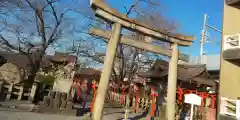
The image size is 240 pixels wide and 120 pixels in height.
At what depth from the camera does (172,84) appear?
8.80m

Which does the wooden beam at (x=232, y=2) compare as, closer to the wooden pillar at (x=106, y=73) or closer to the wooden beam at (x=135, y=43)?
the wooden beam at (x=135, y=43)

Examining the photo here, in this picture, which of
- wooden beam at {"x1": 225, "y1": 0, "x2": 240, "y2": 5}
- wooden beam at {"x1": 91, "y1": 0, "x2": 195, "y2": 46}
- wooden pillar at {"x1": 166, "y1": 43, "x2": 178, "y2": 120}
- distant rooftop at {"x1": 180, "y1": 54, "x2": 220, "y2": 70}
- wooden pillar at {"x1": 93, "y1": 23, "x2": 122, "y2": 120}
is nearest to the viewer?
wooden pillar at {"x1": 93, "y1": 23, "x2": 122, "y2": 120}

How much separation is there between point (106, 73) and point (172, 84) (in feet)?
9.41

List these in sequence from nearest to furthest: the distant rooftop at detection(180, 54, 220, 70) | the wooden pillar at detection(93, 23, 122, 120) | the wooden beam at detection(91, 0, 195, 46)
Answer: the wooden pillar at detection(93, 23, 122, 120), the wooden beam at detection(91, 0, 195, 46), the distant rooftop at detection(180, 54, 220, 70)

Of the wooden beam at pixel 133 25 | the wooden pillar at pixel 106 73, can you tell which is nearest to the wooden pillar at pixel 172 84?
the wooden beam at pixel 133 25

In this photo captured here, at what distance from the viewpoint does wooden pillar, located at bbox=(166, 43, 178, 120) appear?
28.1 ft

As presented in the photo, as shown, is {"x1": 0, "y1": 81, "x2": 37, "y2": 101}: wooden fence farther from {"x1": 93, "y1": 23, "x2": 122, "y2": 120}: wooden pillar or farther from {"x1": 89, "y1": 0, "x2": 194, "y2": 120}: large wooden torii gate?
{"x1": 89, "y1": 0, "x2": 194, "y2": 120}: large wooden torii gate

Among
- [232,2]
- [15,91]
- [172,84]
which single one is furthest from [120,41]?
[15,91]

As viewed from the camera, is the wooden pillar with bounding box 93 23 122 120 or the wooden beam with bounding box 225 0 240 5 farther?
the wooden beam with bounding box 225 0 240 5

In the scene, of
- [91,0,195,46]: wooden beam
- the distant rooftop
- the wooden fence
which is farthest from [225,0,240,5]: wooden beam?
the distant rooftop

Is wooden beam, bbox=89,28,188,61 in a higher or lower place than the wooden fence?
higher

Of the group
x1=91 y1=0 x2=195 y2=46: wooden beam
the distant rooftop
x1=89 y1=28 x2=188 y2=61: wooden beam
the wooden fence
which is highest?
the distant rooftop

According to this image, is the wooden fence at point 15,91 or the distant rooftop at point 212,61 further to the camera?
the distant rooftop at point 212,61

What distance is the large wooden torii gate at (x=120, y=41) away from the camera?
7337 mm
